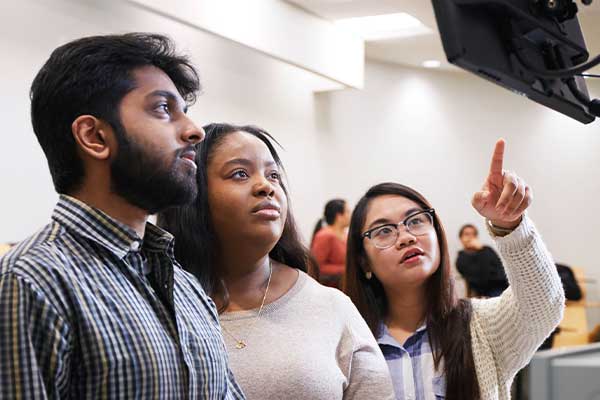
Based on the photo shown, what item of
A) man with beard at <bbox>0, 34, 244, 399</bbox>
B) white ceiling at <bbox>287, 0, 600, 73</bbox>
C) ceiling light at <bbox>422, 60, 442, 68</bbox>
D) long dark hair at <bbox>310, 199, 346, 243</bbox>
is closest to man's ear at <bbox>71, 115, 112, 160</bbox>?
man with beard at <bbox>0, 34, 244, 399</bbox>

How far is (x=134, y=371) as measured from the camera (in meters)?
1.24

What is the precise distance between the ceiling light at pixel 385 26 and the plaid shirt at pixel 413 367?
5527 mm

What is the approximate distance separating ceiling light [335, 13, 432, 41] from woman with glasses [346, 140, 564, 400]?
530 centimetres

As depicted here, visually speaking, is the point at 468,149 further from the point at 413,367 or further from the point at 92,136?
the point at 92,136

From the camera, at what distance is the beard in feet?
4.68

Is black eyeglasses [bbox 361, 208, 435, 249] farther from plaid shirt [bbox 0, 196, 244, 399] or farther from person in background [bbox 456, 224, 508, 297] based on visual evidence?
person in background [bbox 456, 224, 508, 297]

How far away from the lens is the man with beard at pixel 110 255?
1188mm

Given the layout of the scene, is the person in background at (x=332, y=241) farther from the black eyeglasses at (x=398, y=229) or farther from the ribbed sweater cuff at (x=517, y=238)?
the ribbed sweater cuff at (x=517, y=238)

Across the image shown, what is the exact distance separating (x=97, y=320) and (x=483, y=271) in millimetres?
6835

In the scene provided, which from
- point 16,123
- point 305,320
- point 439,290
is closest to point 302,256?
point 305,320

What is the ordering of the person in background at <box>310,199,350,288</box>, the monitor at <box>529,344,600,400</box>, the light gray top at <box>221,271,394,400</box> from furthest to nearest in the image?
the person in background at <box>310,199,350,288</box>, the light gray top at <box>221,271,394,400</box>, the monitor at <box>529,344,600,400</box>

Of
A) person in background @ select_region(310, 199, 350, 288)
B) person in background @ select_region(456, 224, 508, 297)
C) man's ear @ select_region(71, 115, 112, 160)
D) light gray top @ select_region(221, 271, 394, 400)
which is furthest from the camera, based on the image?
person in background @ select_region(456, 224, 508, 297)

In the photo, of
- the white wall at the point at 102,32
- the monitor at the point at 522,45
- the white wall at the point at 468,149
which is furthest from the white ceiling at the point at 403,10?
the monitor at the point at 522,45

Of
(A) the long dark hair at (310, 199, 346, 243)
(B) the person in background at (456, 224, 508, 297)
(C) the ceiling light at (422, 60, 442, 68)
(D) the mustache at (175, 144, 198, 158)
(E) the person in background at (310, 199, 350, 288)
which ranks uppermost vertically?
(C) the ceiling light at (422, 60, 442, 68)
